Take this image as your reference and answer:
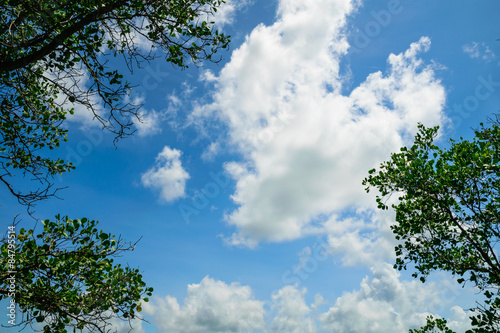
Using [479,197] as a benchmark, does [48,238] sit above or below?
below

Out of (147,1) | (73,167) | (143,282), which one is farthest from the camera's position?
(73,167)

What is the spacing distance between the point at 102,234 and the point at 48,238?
1.20 m

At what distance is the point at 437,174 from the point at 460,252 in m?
4.15

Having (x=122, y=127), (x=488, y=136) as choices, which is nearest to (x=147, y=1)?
(x=122, y=127)

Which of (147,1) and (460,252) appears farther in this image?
(460,252)

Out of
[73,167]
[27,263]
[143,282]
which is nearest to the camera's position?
[27,263]

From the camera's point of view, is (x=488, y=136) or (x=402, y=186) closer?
(x=488, y=136)

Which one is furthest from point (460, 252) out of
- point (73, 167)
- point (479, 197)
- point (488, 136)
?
point (73, 167)

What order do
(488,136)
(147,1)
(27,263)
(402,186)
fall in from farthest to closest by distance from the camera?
(402,186) → (488,136) → (147,1) → (27,263)

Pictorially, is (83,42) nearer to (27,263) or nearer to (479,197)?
(27,263)

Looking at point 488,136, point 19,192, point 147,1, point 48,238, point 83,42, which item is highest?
point 147,1

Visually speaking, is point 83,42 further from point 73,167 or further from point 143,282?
point 143,282

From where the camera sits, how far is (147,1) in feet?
29.2

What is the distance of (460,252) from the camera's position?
13664 mm
